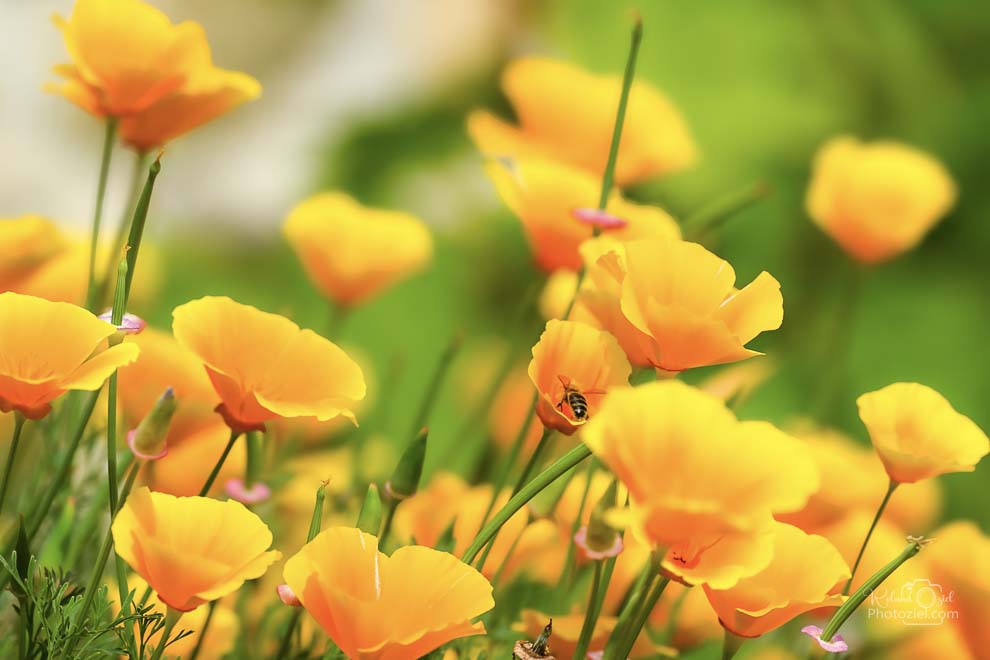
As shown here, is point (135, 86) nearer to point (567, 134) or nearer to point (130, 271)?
point (130, 271)

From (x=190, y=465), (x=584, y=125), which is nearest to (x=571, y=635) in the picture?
(x=190, y=465)

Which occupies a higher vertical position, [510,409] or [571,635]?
[571,635]

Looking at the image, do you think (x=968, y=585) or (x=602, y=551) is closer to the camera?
(x=602, y=551)

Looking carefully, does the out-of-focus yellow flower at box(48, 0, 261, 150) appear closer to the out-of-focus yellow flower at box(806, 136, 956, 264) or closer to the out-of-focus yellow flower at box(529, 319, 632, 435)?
the out-of-focus yellow flower at box(529, 319, 632, 435)

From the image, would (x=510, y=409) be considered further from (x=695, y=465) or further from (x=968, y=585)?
(x=695, y=465)

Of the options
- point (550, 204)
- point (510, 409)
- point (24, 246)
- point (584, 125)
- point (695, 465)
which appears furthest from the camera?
point (510, 409)

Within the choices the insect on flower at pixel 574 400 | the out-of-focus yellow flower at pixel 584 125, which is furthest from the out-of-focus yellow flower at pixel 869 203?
the insect on flower at pixel 574 400

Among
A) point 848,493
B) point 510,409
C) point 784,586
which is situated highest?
point 784,586

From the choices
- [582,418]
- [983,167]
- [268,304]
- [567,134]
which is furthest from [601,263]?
[983,167]
